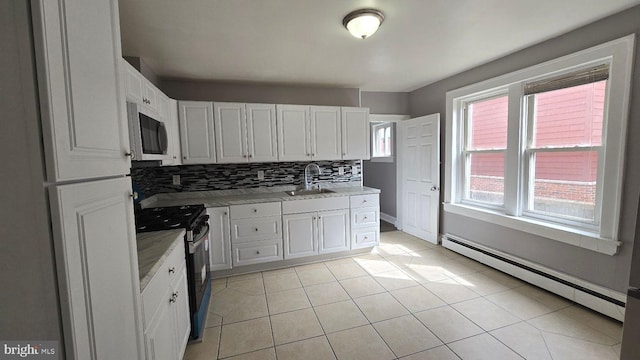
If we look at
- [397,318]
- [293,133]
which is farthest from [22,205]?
[293,133]

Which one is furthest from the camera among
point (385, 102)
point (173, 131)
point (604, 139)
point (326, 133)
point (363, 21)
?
point (385, 102)

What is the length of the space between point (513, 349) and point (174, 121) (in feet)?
12.3

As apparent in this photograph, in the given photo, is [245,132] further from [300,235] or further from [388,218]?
[388,218]

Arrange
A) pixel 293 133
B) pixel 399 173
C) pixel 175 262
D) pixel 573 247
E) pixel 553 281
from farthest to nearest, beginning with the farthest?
pixel 399 173
pixel 293 133
pixel 553 281
pixel 573 247
pixel 175 262

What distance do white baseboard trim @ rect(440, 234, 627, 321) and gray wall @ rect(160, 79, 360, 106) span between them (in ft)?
8.65

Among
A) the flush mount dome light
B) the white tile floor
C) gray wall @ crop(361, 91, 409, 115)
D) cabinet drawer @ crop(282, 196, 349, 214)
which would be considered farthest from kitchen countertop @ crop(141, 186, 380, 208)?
the flush mount dome light

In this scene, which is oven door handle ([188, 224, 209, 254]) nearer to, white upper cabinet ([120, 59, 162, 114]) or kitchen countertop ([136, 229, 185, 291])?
kitchen countertop ([136, 229, 185, 291])

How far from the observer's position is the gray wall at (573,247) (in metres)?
1.98

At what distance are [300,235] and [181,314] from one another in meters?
1.73

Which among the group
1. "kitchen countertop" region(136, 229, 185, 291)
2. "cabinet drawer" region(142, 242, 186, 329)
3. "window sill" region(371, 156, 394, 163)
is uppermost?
"window sill" region(371, 156, 394, 163)

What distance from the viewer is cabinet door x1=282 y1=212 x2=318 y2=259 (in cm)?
325

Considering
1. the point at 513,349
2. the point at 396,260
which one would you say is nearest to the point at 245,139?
the point at 396,260

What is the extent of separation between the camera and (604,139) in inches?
85.0

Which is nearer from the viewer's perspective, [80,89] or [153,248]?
[80,89]
